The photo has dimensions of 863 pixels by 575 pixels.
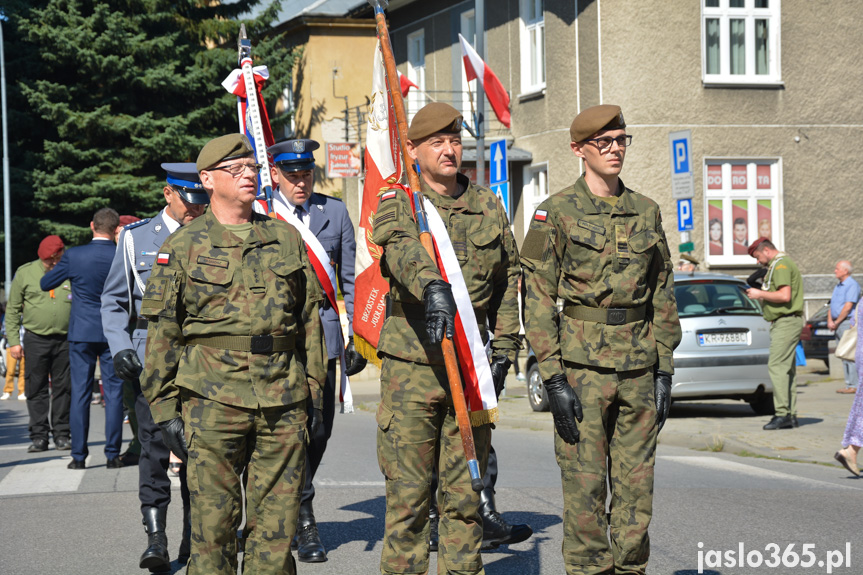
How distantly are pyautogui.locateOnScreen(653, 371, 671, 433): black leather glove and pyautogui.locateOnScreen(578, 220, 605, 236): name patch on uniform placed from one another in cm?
72

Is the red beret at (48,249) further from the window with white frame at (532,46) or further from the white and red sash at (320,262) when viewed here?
the window with white frame at (532,46)

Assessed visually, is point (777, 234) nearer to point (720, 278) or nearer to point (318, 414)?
point (720, 278)

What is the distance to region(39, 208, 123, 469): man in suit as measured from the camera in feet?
33.4

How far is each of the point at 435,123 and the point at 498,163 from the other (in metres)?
11.7

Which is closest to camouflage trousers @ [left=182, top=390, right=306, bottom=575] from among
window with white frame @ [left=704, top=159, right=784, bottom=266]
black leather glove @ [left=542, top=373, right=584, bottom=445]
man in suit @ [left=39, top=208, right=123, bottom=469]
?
black leather glove @ [left=542, top=373, right=584, bottom=445]

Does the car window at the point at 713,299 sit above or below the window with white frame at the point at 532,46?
below

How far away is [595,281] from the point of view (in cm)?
519

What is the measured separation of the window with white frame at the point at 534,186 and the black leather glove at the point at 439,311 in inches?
814

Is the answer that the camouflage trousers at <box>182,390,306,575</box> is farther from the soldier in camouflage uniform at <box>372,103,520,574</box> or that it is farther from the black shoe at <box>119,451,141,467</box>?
the black shoe at <box>119,451,141,467</box>

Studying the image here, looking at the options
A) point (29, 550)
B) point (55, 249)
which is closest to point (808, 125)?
point (55, 249)

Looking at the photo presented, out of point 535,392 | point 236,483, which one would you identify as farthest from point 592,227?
point 535,392

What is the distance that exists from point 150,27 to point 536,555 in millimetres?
27449

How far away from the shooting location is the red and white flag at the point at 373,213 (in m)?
5.80

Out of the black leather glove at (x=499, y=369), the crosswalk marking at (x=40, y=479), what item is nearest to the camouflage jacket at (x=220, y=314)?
the black leather glove at (x=499, y=369)
